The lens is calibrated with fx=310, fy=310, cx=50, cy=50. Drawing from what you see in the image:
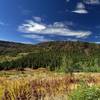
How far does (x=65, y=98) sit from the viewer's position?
35.7 ft

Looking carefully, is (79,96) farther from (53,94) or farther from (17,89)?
(17,89)

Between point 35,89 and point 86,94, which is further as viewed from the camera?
point 35,89

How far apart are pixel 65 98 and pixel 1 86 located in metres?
2.30

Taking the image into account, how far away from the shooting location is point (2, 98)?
31.9 feet

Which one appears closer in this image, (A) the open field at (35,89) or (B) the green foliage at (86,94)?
(B) the green foliage at (86,94)

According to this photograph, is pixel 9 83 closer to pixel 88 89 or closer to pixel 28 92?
pixel 28 92

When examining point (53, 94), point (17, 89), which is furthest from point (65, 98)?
point (17, 89)

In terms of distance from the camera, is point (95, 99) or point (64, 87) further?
point (64, 87)

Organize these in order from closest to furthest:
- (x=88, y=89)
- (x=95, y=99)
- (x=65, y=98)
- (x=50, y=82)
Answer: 1. (x=95, y=99)
2. (x=88, y=89)
3. (x=65, y=98)
4. (x=50, y=82)

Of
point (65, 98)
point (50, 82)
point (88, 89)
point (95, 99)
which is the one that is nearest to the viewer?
point (95, 99)

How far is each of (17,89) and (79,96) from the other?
2.00 m

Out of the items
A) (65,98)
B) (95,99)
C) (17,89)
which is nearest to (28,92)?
(17,89)

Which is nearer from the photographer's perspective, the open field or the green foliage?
the green foliage

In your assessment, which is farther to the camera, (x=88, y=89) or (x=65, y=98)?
(x=65, y=98)
